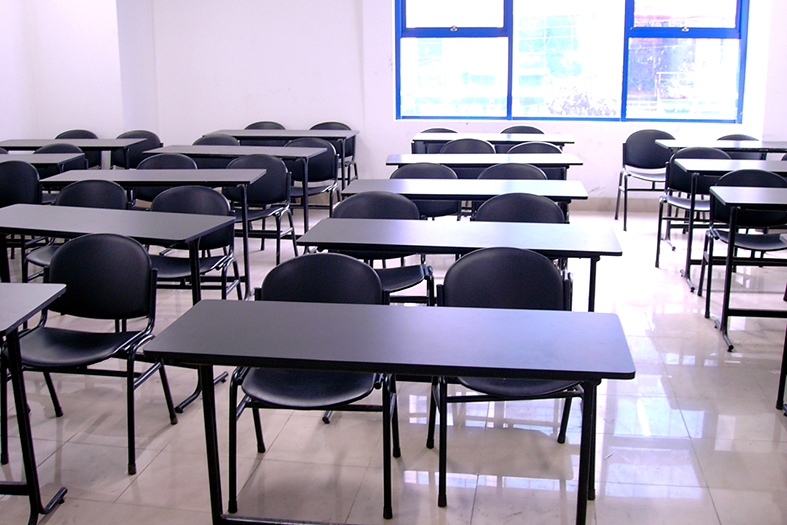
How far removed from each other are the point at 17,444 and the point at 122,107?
5125 millimetres

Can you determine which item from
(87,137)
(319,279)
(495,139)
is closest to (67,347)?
(319,279)

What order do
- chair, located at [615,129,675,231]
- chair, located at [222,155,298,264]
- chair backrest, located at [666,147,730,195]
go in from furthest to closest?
1. chair, located at [615,129,675,231]
2. chair backrest, located at [666,147,730,195]
3. chair, located at [222,155,298,264]

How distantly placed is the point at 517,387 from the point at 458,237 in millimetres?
936

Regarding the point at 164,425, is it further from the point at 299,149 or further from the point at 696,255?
the point at 696,255

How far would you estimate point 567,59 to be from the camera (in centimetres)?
733

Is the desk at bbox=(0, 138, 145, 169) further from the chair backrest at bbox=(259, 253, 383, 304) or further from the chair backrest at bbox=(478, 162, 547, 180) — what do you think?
the chair backrest at bbox=(259, 253, 383, 304)

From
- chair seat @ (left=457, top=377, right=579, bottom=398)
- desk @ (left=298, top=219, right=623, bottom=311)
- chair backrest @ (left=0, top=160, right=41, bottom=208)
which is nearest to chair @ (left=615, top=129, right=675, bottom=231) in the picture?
desk @ (left=298, top=219, right=623, bottom=311)

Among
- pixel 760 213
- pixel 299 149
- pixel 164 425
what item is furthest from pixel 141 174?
pixel 760 213

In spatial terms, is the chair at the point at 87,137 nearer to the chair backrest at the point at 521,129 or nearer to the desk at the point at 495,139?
the desk at the point at 495,139

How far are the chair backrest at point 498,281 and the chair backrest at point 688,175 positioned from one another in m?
3.14

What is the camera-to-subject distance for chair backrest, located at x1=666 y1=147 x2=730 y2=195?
5.24m

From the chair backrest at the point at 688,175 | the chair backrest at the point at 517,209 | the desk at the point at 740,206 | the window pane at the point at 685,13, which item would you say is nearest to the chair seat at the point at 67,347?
the chair backrest at the point at 517,209

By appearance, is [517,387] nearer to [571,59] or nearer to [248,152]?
[248,152]

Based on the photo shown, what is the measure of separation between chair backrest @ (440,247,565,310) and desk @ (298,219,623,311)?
33cm
